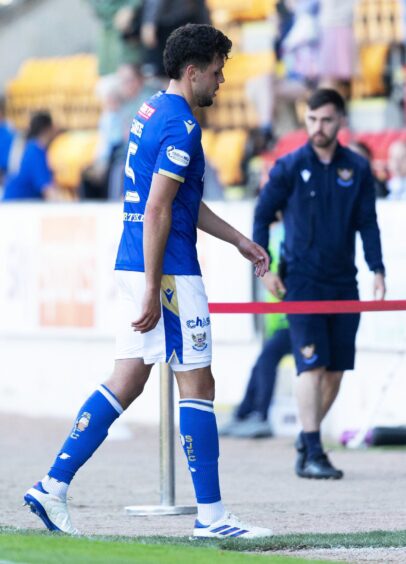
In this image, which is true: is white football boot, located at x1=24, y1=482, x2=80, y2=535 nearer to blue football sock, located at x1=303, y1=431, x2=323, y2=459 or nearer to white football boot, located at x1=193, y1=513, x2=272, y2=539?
white football boot, located at x1=193, y1=513, x2=272, y2=539

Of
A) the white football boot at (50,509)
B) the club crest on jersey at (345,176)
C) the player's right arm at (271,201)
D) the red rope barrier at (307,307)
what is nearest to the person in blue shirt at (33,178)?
the player's right arm at (271,201)

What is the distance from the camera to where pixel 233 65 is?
707 inches

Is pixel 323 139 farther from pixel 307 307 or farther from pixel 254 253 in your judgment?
pixel 254 253

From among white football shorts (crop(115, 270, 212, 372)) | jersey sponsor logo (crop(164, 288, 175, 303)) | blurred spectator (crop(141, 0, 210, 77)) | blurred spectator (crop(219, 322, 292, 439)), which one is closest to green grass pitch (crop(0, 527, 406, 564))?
white football shorts (crop(115, 270, 212, 372))

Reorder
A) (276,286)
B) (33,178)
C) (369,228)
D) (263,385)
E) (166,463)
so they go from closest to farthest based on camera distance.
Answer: (166,463) → (369,228) → (276,286) → (263,385) → (33,178)

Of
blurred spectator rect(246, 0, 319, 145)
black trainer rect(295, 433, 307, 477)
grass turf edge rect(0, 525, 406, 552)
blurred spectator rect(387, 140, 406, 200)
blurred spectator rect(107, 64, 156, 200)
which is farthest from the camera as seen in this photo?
blurred spectator rect(107, 64, 156, 200)

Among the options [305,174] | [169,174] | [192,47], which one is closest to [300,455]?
[305,174]

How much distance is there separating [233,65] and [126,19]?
1327 mm

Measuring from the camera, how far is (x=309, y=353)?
8938 mm

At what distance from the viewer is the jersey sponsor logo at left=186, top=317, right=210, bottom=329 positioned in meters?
6.30

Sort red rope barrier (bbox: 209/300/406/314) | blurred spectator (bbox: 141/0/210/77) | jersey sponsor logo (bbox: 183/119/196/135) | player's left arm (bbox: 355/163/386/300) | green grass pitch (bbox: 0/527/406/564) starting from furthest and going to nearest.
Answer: blurred spectator (bbox: 141/0/210/77) < player's left arm (bbox: 355/163/386/300) < red rope barrier (bbox: 209/300/406/314) < jersey sponsor logo (bbox: 183/119/196/135) < green grass pitch (bbox: 0/527/406/564)

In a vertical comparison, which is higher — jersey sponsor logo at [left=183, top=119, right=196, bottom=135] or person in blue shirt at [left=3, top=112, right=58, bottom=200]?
person in blue shirt at [left=3, top=112, right=58, bottom=200]

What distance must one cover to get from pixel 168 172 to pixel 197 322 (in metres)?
0.62

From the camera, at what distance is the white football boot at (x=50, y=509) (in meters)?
6.41
